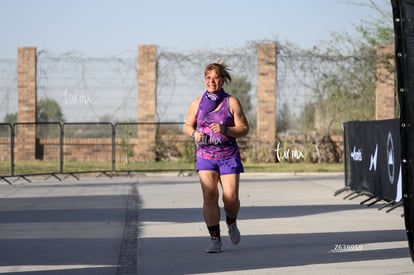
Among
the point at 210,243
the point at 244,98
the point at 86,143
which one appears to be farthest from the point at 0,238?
the point at 244,98

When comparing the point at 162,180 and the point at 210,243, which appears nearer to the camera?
the point at 210,243

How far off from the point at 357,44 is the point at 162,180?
1051 cm

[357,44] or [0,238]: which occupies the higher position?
[357,44]

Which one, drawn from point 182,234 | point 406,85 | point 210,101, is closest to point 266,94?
point 182,234

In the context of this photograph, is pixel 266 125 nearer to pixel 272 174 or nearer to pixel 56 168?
pixel 272 174

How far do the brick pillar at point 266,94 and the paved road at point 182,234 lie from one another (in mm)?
10157

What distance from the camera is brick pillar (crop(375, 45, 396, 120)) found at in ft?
95.7

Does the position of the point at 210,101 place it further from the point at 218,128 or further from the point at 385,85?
the point at 385,85

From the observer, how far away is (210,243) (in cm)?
1048

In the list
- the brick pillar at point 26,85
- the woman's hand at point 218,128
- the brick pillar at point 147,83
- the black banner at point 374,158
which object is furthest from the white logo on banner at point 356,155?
the brick pillar at point 26,85

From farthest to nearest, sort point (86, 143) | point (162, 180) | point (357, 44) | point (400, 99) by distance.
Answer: point (357, 44) < point (86, 143) < point (162, 180) < point (400, 99)

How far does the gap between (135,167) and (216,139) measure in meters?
17.2

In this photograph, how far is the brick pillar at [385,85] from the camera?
29156 mm

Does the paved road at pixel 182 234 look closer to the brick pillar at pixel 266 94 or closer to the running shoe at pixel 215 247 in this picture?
the running shoe at pixel 215 247
